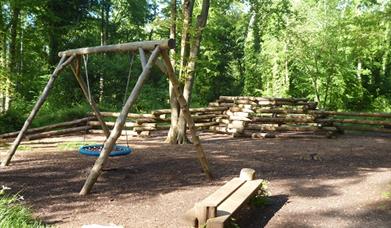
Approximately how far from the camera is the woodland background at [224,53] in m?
15.7

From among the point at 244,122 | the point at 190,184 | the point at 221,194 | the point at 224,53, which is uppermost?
the point at 224,53

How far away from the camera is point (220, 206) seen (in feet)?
15.2

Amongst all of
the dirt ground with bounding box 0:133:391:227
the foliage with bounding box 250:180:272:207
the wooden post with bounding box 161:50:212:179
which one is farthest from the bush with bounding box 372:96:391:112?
the foliage with bounding box 250:180:272:207

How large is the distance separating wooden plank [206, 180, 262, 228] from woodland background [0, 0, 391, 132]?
6.50 metres

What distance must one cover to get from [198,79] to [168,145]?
1750 centimetres

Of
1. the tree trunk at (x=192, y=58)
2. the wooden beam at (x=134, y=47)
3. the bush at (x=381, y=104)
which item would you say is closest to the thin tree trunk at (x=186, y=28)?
the tree trunk at (x=192, y=58)

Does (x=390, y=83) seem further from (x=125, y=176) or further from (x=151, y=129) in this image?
(x=125, y=176)

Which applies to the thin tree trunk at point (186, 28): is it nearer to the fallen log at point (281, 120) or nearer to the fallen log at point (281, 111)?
the fallen log at point (281, 120)

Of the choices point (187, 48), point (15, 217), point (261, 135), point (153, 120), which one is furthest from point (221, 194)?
point (153, 120)

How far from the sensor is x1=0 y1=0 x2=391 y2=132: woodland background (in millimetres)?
15664

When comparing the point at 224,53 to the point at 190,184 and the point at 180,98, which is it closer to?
the point at 180,98

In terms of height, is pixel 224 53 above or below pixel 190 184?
above

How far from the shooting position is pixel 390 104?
85.7 feet

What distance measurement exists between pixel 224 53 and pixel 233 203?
86.1 ft
